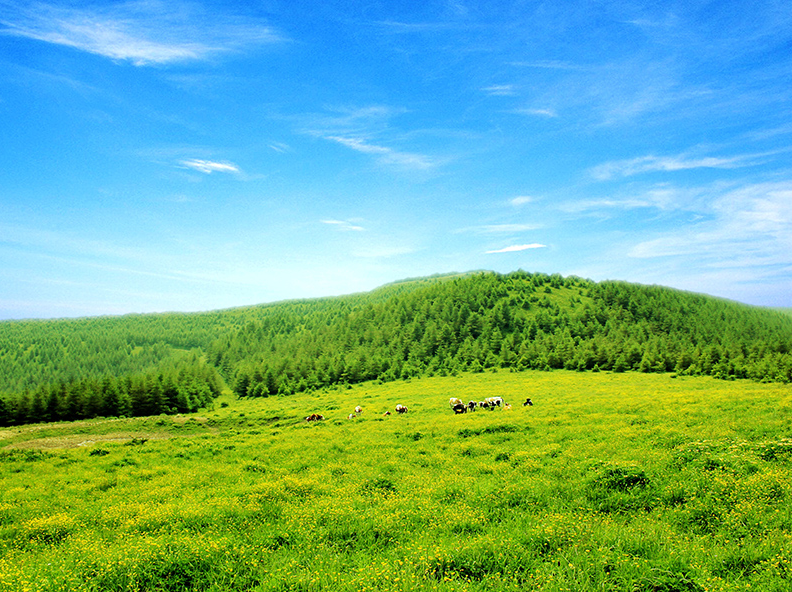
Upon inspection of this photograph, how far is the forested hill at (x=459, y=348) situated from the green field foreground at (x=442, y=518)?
79.4m

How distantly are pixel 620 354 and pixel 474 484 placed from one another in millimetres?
104376

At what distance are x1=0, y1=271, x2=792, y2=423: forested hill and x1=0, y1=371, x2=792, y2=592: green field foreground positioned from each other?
79.4m

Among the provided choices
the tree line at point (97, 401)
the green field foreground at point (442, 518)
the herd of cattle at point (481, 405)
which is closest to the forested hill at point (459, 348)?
the tree line at point (97, 401)

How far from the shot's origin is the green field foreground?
7.65 metres

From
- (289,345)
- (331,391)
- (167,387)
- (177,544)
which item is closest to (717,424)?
(177,544)

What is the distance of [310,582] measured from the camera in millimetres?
7484

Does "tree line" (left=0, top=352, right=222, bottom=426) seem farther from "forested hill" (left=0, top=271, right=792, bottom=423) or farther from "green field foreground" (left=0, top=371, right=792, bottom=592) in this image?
"green field foreground" (left=0, top=371, right=792, bottom=592)

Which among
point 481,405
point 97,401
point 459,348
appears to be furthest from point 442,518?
point 459,348

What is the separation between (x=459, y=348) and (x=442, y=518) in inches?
4576

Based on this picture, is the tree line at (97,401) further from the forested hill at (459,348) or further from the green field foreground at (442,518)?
the green field foreground at (442,518)

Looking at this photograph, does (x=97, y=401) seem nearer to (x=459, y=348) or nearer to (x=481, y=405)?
(x=481, y=405)

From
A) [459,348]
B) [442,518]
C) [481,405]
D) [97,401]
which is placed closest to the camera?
[442,518]

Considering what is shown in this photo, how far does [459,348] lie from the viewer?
124 metres

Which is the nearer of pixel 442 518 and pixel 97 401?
pixel 442 518
